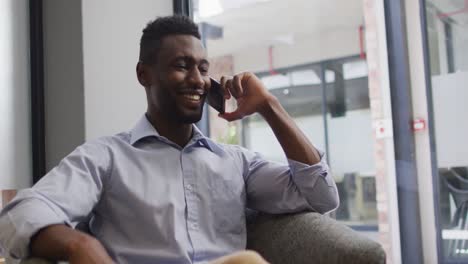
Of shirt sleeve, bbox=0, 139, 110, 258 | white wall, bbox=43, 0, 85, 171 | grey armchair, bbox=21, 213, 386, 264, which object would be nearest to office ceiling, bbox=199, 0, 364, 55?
white wall, bbox=43, 0, 85, 171

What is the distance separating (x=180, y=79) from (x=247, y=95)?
21cm

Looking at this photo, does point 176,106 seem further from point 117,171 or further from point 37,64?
point 37,64

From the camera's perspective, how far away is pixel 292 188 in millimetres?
1510

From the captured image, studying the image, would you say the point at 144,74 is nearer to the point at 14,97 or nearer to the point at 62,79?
the point at 62,79

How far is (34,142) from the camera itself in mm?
2395

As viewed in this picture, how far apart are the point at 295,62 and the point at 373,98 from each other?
875 mm

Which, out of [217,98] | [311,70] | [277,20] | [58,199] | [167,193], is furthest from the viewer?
[277,20]

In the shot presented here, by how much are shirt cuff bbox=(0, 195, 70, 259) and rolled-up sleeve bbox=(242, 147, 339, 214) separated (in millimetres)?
620

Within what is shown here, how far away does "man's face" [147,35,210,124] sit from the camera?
153 cm

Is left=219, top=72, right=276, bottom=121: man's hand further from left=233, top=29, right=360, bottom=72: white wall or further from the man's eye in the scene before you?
left=233, top=29, right=360, bottom=72: white wall

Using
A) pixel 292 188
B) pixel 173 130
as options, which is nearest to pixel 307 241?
pixel 292 188

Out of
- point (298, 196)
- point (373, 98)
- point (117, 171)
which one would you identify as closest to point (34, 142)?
point (117, 171)

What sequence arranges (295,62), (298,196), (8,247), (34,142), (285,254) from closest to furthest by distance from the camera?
(8,247)
(285,254)
(298,196)
(34,142)
(295,62)

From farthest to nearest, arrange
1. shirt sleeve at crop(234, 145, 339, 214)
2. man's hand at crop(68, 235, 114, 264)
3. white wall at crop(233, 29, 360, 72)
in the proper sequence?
white wall at crop(233, 29, 360, 72), shirt sleeve at crop(234, 145, 339, 214), man's hand at crop(68, 235, 114, 264)
